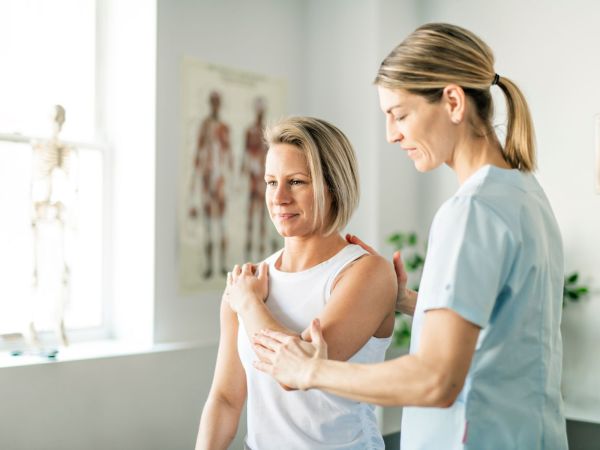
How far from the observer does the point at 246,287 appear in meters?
1.58

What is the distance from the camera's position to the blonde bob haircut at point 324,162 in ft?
5.15

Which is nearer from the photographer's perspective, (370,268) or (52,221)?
(370,268)

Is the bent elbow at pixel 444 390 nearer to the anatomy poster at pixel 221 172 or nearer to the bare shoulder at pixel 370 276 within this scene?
the bare shoulder at pixel 370 276

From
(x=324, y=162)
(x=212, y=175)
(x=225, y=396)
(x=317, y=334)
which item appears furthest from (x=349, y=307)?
(x=212, y=175)

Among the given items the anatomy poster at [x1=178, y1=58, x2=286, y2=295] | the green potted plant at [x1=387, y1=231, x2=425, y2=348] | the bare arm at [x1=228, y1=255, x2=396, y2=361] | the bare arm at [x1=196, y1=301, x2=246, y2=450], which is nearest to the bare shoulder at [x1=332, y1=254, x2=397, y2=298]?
the bare arm at [x1=228, y1=255, x2=396, y2=361]

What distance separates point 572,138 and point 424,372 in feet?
8.99

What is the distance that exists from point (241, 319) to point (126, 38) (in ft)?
7.20

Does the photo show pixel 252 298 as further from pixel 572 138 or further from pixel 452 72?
pixel 572 138

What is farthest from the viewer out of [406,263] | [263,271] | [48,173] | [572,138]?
[406,263]

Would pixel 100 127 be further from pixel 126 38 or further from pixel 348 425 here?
pixel 348 425

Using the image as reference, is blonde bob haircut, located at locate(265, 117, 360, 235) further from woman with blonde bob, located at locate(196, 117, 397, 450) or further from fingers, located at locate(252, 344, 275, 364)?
fingers, located at locate(252, 344, 275, 364)

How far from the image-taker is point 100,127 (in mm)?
3357

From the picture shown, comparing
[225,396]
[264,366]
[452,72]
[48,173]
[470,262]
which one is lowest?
[225,396]

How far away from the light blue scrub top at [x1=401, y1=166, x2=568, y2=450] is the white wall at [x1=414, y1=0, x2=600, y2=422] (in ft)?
7.84
